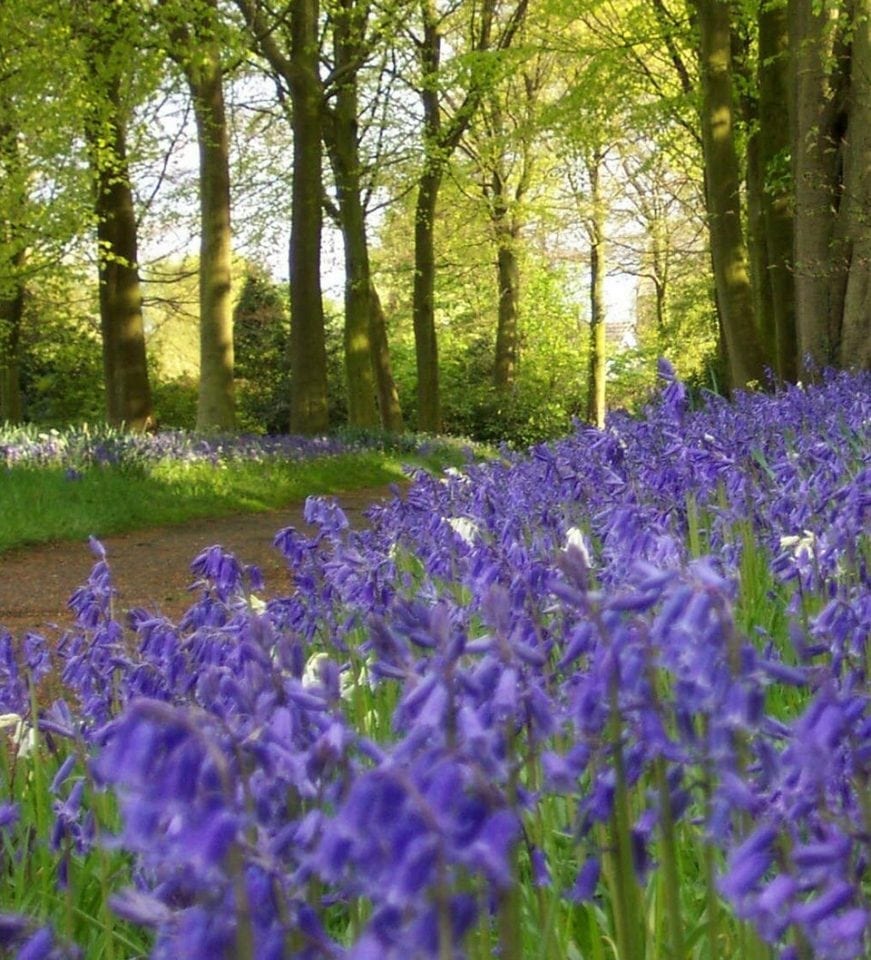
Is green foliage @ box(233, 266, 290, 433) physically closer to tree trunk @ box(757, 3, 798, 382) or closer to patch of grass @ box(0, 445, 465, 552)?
patch of grass @ box(0, 445, 465, 552)

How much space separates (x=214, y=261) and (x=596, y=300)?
19.4 m

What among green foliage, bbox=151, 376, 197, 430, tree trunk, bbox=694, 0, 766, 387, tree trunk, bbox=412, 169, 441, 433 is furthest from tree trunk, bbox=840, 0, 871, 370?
green foliage, bbox=151, 376, 197, 430

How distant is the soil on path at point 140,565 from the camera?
292 inches

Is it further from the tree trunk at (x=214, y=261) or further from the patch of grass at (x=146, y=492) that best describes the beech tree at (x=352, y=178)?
the patch of grass at (x=146, y=492)

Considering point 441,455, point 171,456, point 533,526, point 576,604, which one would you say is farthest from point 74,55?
point 576,604

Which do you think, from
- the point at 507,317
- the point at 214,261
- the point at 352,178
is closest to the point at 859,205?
the point at 214,261

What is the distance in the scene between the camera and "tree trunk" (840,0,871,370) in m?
10.9

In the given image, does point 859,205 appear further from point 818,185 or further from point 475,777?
point 475,777

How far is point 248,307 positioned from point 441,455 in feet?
53.6

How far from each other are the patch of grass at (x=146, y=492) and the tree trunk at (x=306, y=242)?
2879mm

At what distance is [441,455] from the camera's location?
18578mm

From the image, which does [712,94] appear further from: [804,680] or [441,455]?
[804,680]

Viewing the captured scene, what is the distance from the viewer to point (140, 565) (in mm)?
9406

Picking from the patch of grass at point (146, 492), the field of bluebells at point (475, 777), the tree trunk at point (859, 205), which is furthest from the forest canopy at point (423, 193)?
the field of bluebells at point (475, 777)
